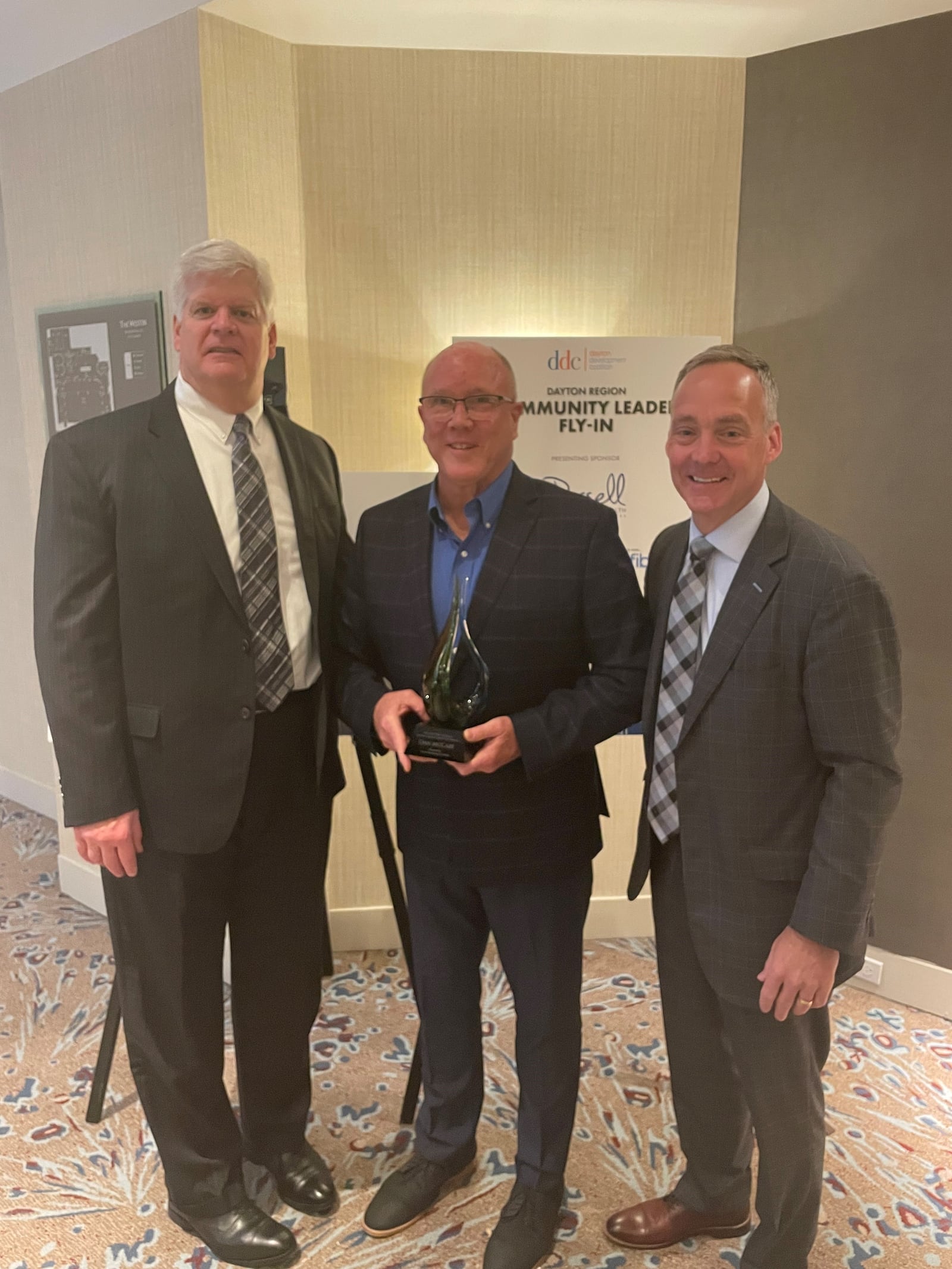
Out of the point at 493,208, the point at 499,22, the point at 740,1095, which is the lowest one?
the point at 740,1095

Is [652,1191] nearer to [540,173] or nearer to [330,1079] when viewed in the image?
[330,1079]

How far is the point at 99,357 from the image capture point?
9.25ft

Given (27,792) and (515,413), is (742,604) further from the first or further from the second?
(27,792)

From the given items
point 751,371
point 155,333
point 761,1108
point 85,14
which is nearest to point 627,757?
point 761,1108

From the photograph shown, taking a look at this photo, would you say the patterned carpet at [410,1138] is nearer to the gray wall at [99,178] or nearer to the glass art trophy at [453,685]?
the glass art trophy at [453,685]

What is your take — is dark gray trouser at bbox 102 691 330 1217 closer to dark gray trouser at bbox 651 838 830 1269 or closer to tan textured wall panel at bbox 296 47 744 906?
dark gray trouser at bbox 651 838 830 1269

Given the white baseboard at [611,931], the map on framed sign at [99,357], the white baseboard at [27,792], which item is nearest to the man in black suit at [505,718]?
the white baseboard at [611,931]

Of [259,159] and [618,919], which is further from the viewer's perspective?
[618,919]

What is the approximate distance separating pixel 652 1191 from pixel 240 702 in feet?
4.81

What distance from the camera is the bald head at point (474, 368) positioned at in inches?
65.2

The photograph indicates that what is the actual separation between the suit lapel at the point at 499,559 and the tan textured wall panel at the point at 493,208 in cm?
124

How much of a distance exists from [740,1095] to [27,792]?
3620 mm

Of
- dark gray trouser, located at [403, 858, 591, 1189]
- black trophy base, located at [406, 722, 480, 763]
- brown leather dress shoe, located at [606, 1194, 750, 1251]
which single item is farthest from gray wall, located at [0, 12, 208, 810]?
brown leather dress shoe, located at [606, 1194, 750, 1251]

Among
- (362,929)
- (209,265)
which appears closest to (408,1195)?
(362,929)
